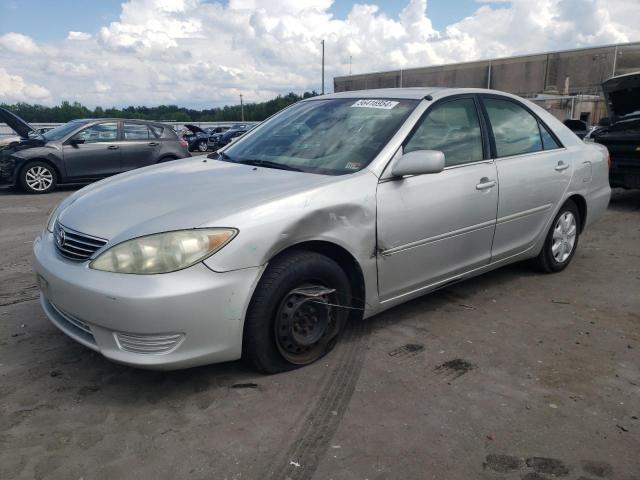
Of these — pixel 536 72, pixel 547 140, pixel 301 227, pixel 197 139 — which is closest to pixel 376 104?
pixel 301 227

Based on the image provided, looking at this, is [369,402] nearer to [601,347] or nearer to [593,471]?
[593,471]

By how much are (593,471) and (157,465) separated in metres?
1.86

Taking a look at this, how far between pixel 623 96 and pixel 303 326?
25.5 feet

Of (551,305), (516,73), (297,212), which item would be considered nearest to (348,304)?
(297,212)

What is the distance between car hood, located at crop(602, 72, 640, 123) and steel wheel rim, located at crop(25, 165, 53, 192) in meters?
10.0

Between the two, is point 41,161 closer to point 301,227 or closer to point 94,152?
point 94,152

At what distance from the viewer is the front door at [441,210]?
10.9ft

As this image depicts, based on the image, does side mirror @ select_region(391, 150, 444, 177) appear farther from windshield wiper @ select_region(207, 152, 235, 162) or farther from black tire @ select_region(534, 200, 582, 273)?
black tire @ select_region(534, 200, 582, 273)

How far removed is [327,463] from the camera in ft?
7.55

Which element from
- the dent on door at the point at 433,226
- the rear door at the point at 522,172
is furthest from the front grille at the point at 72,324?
the rear door at the point at 522,172

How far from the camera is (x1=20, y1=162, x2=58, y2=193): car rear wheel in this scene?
10.2 meters

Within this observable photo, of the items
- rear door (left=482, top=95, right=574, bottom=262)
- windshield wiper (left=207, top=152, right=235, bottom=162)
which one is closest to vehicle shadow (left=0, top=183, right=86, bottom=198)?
windshield wiper (left=207, top=152, right=235, bottom=162)

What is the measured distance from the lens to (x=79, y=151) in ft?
34.9

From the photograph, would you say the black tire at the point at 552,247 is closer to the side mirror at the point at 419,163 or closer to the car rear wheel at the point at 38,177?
the side mirror at the point at 419,163
